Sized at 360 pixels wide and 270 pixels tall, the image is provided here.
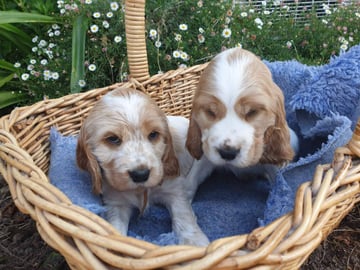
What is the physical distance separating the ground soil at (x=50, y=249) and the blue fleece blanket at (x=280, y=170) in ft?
2.15

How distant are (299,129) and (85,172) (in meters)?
1.58

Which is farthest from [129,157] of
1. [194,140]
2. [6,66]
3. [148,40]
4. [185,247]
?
[6,66]

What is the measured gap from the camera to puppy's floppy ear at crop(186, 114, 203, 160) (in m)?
2.71

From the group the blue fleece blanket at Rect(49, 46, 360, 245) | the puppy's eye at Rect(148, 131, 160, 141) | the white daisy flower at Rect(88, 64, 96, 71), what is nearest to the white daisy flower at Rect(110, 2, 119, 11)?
the white daisy flower at Rect(88, 64, 96, 71)

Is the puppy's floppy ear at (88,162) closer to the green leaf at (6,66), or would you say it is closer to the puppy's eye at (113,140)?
the puppy's eye at (113,140)

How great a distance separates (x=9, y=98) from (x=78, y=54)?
3.29 feet

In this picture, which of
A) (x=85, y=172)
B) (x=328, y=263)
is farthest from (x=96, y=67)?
(x=328, y=263)

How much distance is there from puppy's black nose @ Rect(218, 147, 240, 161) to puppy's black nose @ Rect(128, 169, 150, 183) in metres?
Result: 0.41

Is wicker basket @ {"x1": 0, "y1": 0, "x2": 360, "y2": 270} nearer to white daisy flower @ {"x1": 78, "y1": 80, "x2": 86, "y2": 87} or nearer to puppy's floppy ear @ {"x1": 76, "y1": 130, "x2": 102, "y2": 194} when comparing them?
puppy's floppy ear @ {"x1": 76, "y1": 130, "x2": 102, "y2": 194}

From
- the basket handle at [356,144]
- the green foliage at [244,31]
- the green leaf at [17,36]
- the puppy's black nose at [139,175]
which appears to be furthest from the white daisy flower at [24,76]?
the basket handle at [356,144]

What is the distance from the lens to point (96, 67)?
15.6 ft

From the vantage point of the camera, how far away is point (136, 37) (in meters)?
3.38

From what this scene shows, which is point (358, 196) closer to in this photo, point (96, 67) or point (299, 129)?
point (299, 129)

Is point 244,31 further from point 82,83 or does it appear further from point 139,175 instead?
point 139,175
